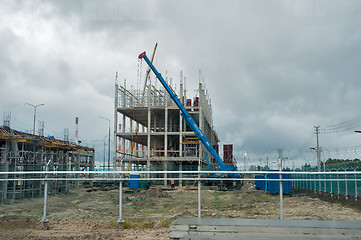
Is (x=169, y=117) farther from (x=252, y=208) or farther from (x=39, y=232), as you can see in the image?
(x=39, y=232)

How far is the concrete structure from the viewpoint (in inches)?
329

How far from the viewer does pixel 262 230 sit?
852 centimetres

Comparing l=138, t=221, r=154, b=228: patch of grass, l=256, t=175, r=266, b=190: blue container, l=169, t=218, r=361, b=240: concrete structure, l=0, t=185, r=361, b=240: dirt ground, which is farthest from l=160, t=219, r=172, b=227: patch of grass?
l=256, t=175, r=266, b=190: blue container

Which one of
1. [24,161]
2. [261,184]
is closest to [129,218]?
[24,161]

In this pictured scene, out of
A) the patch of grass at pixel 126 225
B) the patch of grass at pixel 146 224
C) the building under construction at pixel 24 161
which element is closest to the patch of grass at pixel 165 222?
the patch of grass at pixel 146 224

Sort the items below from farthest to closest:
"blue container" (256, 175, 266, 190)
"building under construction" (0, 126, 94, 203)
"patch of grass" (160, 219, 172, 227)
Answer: "blue container" (256, 175, 266, 190) → "building under construction" (0, 126, 94, 203) → "patch of grass" (160, 219, 172, 227)

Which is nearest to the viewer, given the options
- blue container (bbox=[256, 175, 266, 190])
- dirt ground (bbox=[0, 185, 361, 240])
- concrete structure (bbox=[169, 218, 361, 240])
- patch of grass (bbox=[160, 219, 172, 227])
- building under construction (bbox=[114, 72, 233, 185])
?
concrete structure (bbox=[169, 218, 361, 240])

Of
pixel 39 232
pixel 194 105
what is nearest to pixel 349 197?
pixel 39 232

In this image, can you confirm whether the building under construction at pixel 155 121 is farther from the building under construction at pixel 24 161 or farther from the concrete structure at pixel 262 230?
the concrete structure at pixel 262 230

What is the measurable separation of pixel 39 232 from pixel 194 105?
48.6 meters

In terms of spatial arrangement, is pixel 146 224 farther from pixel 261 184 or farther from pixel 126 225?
pixel 261 184

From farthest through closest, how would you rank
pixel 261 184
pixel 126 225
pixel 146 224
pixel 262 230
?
pixel 261 184
pixel 146 224
pixel 126 225
pixel 262 230

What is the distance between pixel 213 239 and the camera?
840 centimetres

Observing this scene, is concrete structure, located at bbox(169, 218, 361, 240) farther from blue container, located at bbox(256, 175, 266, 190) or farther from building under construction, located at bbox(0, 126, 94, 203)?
blue container, located at bbox(256, 175, 266, 190)
